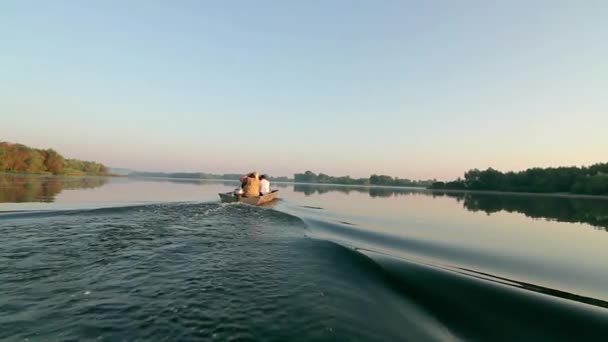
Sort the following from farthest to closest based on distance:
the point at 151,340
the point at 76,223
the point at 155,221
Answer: the point at 155,221
the point at 76,223
the point at 151,340

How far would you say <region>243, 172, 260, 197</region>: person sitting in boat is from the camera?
22.1 m

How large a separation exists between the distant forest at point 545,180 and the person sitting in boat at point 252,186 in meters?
92.0

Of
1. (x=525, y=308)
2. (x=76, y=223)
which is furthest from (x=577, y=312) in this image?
(x=76, y=223)

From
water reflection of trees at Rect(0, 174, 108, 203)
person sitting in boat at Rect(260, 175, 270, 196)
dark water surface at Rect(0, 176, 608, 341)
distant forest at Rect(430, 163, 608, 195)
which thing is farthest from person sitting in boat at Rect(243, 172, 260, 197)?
distant forest at Rect(430, 163, 608, 195)

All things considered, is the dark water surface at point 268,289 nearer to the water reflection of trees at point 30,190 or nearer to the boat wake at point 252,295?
the boat wake at point 252,295

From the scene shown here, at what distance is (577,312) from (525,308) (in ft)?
2.88

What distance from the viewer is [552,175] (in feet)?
294

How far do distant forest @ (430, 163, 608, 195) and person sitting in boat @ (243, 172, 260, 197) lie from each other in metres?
92.0

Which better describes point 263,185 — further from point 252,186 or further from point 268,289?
point 268,289

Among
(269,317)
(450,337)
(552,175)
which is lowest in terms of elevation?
(450,337)

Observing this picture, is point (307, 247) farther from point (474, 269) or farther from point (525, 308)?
point (525, 308)

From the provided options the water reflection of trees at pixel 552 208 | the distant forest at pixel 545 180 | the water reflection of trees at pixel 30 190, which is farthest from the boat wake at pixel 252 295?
the distant forest at pixel 545 180

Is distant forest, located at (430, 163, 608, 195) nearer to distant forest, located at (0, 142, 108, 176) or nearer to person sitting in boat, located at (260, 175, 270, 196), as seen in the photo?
person sitting in boat, located at (260, 175, 270, 196)

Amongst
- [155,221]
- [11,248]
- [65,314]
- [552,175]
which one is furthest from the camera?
[552,175]
